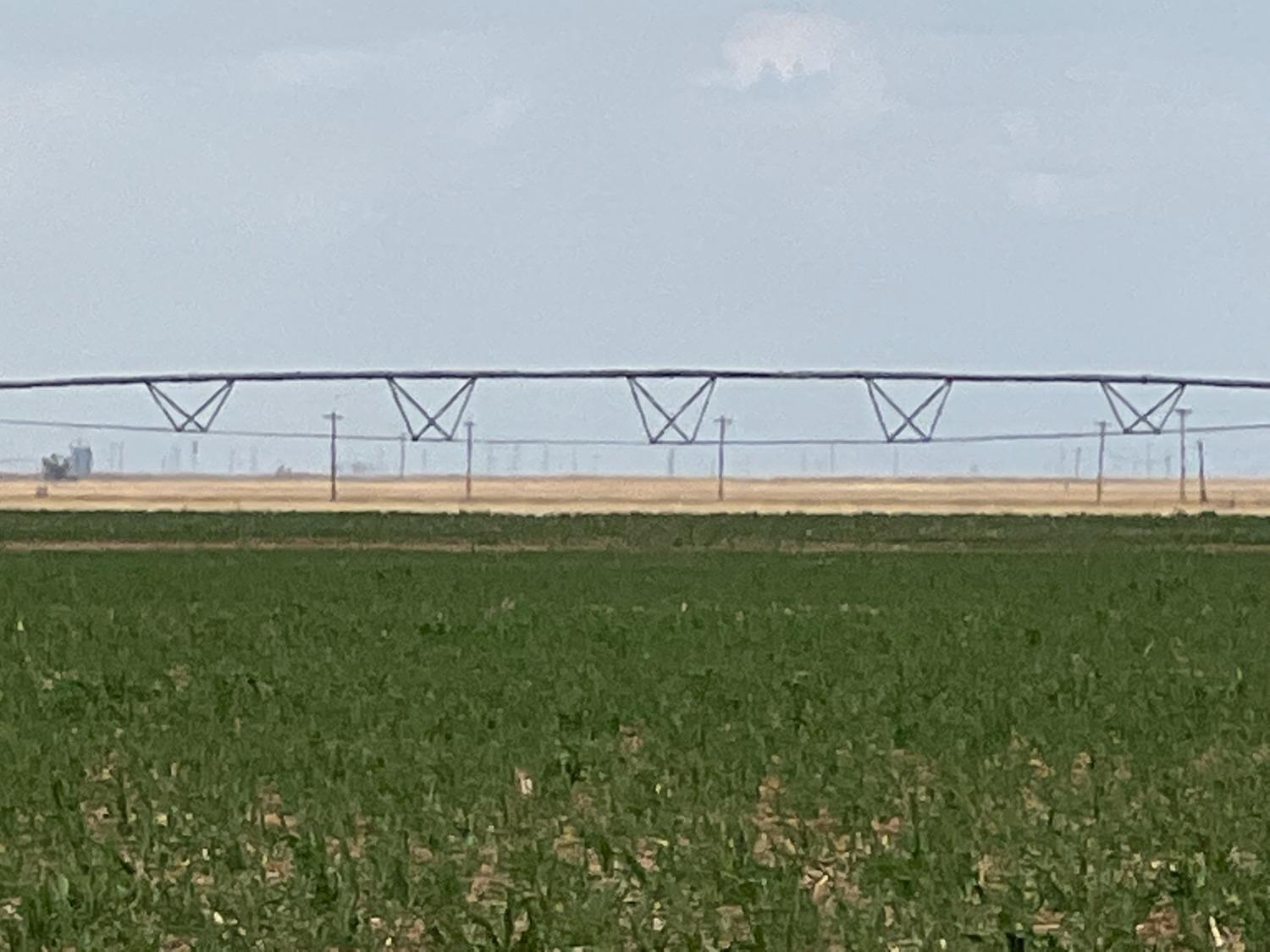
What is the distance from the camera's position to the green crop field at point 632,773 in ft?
36.2

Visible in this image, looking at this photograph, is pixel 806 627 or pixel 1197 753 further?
pixel 806 627

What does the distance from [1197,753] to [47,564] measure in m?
35.2

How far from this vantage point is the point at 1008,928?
420 inches

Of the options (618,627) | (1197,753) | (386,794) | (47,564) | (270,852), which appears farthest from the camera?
(47,564)

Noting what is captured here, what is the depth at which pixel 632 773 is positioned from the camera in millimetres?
15898

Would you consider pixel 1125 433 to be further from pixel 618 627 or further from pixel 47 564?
Result: pixel 618 627

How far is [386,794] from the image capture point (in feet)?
48.6

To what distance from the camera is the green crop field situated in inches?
435

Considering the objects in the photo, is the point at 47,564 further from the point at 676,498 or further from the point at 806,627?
the point at 676,498

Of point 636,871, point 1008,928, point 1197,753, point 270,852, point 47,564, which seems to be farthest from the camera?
point 47,564

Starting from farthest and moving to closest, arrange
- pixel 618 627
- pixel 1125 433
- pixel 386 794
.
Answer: pixel 1125 433, pixel 618 627, pixel 386 794

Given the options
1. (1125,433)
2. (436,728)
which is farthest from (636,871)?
(1125,433)

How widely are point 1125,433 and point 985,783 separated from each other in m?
63.1

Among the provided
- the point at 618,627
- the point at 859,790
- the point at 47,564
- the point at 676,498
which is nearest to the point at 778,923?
the point at 859,790
